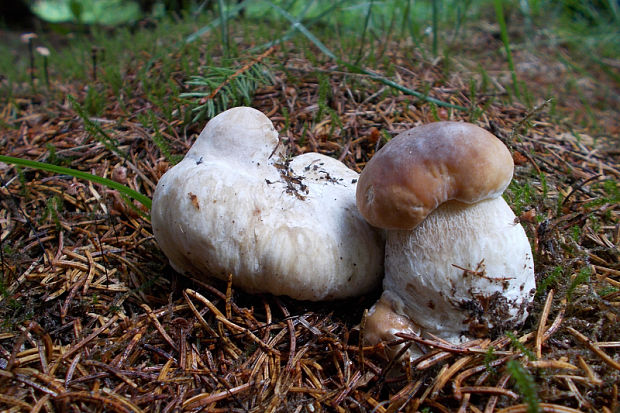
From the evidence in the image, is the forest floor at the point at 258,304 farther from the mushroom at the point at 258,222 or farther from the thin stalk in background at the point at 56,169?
the thin stalk in background at the point at 56,169

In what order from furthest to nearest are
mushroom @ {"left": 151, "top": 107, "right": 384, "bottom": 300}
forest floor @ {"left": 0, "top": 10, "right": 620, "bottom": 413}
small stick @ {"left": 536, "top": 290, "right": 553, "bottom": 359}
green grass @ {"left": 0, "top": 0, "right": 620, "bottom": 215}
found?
green grass @ {"left": 0, "top": 0, "right": 620, "bottom": 215}
mushroom @ {"left": 151, "top": 107, "right": 384, "bottom": 300}
small stick @ {"left": 536, "top": 290, "right": 553, "bottom": 359}
forest floor @ {"left": 0, "top": 10, "right": 620, "bottom": 413}

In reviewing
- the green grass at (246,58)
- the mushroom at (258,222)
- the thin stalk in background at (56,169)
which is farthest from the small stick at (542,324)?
the thin stalk in background at (56,169)

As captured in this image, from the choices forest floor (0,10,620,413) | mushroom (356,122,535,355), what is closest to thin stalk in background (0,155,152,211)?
forest floor (0,10,620,413)

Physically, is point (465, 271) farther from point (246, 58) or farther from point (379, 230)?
point (246, 58)

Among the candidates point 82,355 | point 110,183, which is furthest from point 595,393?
point 110,183


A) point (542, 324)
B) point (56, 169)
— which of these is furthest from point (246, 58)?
point (542, 324)

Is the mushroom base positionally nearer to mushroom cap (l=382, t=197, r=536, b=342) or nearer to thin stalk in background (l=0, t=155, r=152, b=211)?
mushroom cap (l=382, t=197, r=536, b=342)
